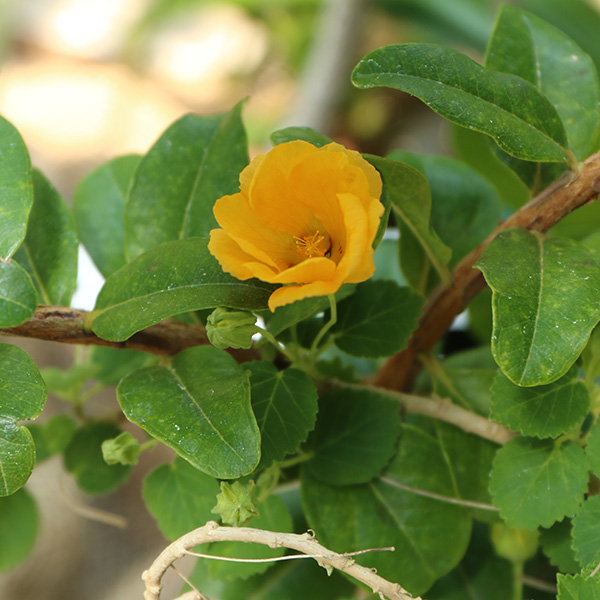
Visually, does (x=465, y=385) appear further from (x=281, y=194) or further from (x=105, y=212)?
(x=105, y=212)

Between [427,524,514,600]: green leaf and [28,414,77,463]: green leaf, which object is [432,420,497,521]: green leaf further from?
[28,414,77,463]: green leaf

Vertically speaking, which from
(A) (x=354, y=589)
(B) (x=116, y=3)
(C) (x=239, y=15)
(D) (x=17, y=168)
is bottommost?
(B) (x=116, y=3)

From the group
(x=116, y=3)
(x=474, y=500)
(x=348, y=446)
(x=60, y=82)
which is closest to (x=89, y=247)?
(x=348, y=446)

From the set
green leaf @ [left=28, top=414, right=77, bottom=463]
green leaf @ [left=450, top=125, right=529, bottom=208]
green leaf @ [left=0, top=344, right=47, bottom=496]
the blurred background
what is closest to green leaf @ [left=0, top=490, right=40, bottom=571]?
green leaf @ [left=28, top=414, right=77, bottom=463]

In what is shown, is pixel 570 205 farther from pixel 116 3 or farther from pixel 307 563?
pixel 116 3

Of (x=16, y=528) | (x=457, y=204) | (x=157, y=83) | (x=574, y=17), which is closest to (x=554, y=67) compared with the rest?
(x=457, y=204)

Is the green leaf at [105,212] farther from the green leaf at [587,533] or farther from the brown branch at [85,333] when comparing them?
the green leaf at [587,533]

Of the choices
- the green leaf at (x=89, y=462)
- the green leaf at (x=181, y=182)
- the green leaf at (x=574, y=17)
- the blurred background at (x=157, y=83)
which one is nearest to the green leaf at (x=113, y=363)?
the green leaf at (x=89, y=462)
